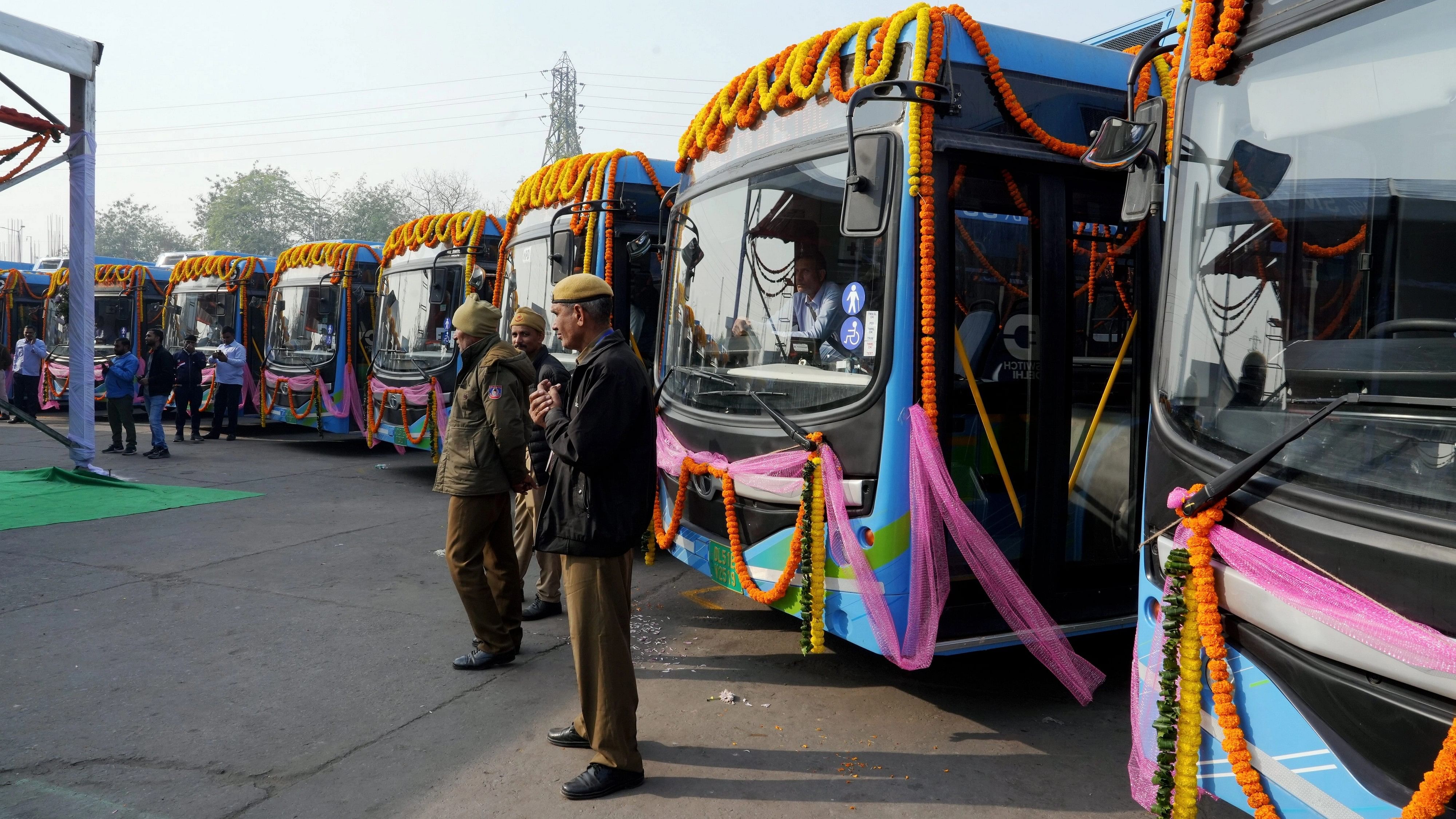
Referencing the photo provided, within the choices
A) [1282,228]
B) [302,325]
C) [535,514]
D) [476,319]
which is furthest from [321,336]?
[1282,228]

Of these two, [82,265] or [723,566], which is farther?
[82,265]

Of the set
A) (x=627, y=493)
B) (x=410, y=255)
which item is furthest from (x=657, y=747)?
(x=410, y=255)

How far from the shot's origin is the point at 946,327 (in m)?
3.96

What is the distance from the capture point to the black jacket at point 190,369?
48.8 ft

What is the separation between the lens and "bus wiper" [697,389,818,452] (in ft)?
13.4

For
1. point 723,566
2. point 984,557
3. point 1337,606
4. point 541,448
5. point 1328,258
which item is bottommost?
point 723,566

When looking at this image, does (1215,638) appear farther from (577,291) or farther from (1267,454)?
(577,291)

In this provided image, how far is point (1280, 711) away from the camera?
218 cm

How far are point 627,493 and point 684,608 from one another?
8.45 ft

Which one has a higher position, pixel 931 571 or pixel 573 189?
pixel 573 189

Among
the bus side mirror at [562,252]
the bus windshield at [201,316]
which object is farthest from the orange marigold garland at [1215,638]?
the bus windshield at [201,316]

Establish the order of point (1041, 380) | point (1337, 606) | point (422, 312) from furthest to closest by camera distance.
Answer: point (422, 312)
point (1041, 380)
point (1337, 606)

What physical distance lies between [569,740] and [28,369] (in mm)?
18857

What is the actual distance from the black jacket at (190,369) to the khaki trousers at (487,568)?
40.0 ft
